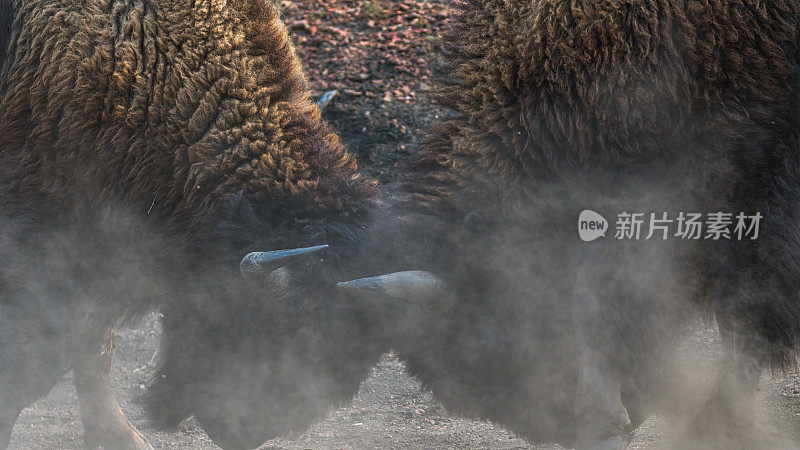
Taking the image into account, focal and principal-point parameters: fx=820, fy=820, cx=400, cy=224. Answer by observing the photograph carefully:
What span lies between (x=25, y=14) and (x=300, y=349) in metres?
1.84

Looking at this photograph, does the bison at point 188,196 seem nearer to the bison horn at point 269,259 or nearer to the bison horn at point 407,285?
the bison horn at point 269,259

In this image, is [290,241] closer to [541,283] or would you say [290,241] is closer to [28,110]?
[541,283]

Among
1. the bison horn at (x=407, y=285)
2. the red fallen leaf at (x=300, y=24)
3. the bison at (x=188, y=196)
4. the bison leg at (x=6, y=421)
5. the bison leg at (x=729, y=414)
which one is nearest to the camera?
the bison horn at (x=407, y=285)

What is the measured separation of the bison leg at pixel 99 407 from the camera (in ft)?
13.3

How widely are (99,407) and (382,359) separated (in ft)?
5.13

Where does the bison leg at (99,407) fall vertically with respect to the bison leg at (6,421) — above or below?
below

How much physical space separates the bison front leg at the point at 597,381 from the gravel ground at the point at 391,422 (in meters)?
0.85

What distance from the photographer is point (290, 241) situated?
10.2 feet

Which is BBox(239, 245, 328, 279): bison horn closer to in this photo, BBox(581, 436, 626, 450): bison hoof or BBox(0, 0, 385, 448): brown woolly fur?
BBox(0, 0, 385, 448): brown woolly fur

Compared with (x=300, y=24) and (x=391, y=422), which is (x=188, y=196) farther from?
(x=300, y=24)

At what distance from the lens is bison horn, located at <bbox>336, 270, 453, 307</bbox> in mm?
2826

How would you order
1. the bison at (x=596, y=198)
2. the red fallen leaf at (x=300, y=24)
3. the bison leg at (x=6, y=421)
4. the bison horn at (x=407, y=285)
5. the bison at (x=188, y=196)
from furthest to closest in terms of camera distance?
the red fallen leaf at (x=300, y=24), the bison leg at (x=6, y=421), the bison at (x=188, y=196), the bison at (x=596, y=198), the bison horn at (x=407, y=285)

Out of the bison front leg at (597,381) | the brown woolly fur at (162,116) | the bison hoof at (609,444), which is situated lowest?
the bison hoof at (609,444)

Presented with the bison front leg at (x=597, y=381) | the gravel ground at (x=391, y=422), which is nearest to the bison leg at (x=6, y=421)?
the gravel ground at (x=391, y=422)
